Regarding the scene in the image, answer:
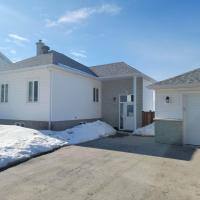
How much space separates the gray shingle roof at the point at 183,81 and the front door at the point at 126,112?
4742mm

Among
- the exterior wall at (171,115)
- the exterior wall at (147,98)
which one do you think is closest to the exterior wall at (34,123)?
the exterior wall at (171,115)

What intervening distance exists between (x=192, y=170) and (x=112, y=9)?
8.03 metres

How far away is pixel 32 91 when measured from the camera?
13.3 metres

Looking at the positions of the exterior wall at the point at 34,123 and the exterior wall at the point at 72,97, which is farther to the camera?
the exterior wall at the point at 72,97

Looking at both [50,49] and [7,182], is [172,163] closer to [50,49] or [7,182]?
[7,182]

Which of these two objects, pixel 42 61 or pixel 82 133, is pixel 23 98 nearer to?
pixel 42 61

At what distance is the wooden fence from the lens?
15.0 metres

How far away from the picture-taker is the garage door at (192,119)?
1025 centimetres

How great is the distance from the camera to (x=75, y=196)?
4.30 metres

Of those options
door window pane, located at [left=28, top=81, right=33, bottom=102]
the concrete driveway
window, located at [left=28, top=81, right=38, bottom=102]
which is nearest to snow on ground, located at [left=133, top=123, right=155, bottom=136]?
the concrete driveway

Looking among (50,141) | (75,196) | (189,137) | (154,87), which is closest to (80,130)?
(50,141)

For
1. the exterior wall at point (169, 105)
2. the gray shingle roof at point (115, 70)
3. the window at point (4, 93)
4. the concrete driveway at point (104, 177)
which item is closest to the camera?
the concrete driveway at point (104, 177)

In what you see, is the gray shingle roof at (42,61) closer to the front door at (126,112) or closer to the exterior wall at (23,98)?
the exterior wall at (23,98)

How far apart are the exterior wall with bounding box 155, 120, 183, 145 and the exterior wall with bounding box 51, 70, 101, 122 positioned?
580 cm
